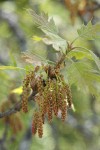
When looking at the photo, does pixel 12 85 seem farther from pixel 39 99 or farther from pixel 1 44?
pixel 1 44

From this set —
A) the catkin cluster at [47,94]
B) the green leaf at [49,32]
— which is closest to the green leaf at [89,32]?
the green leaf at [49,32]

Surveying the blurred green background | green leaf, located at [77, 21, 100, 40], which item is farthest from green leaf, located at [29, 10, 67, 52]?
the blurred green background

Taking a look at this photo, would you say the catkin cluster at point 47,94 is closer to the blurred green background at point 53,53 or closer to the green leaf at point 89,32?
the green leaf at point 89,32

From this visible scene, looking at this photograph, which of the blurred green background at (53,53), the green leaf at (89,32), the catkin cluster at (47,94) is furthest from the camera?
the blurred green background at (53,53)

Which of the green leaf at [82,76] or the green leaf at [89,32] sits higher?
the green leaf at [89,32]

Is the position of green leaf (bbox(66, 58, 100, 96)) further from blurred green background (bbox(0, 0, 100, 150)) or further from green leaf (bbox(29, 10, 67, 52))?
blurred green background (bbox(0, 0, 100, 150))

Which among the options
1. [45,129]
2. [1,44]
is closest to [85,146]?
[45,129]

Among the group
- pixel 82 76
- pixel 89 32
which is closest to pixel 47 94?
pixel 82 76
